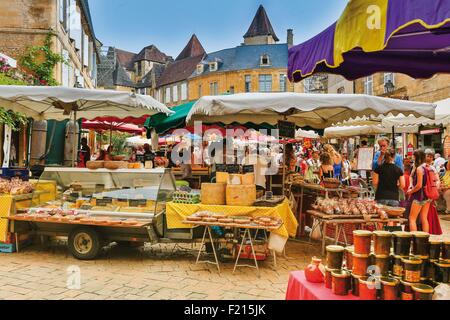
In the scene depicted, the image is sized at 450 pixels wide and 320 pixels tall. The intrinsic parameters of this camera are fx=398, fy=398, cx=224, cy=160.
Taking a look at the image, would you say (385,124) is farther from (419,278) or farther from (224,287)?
(419,278)

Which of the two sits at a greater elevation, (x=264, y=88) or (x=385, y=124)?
(x=264, y=88)

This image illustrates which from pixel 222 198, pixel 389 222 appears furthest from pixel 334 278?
pixel 389 222

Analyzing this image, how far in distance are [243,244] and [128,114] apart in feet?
14.3

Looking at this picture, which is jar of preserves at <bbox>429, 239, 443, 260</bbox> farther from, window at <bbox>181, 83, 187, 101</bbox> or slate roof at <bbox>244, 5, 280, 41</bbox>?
slate roof at <bbox>244, 5, 280, 41</bbox>

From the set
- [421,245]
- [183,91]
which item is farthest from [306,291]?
[183,91]

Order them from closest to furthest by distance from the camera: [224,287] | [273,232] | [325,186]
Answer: [224,287]
[273,232]
[325,186]

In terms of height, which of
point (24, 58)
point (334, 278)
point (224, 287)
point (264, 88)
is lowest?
point (224, 287)

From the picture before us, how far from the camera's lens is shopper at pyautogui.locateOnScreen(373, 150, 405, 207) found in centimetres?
646

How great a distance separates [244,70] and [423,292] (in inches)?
1866

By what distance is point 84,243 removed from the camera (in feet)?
18.7

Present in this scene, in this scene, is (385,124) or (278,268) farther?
(385,124)

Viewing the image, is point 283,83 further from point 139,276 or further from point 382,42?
point 382,42

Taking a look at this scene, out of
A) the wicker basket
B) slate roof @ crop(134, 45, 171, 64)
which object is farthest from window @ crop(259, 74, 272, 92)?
the wicker basket

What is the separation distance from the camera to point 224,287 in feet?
15.0
